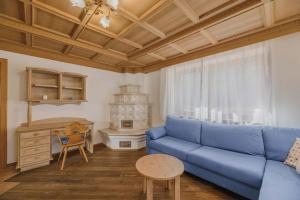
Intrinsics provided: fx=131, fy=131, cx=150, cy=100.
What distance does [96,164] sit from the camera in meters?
2.77

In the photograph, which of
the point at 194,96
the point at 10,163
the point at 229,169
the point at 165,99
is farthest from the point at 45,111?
the point at 229,169

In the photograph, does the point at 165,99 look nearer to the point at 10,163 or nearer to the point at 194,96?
the point at 194,96

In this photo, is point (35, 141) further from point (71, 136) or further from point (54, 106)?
point (54, 106)

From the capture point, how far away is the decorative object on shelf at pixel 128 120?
365 cm

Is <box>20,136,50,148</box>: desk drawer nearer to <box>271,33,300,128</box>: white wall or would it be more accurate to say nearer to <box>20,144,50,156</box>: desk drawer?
<box>20,144,50,156</box>: desk drawer

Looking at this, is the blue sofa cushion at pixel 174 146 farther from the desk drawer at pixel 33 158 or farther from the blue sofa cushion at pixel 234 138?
the desk drawer at pixel 33 158

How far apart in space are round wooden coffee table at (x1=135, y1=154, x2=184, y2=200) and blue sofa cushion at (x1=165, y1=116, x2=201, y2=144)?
105cm

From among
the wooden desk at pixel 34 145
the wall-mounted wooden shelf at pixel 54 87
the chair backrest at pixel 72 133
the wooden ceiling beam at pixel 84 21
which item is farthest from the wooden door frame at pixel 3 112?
the wooden ceiling beam at pixel 84 21

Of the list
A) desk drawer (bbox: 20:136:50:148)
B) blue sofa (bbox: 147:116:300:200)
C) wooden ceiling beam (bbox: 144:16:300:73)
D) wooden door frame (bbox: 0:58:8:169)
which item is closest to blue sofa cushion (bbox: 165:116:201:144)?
blue sofa (bbox: 147:116:300:200)

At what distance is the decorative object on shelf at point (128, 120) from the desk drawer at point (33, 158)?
1.40 metres

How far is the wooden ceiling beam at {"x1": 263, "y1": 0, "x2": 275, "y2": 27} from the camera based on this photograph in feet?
5.28

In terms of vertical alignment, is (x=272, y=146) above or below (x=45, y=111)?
below

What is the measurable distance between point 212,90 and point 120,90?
285 centimetres

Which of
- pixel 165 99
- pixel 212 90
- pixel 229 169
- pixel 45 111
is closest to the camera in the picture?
pixel 229 169
